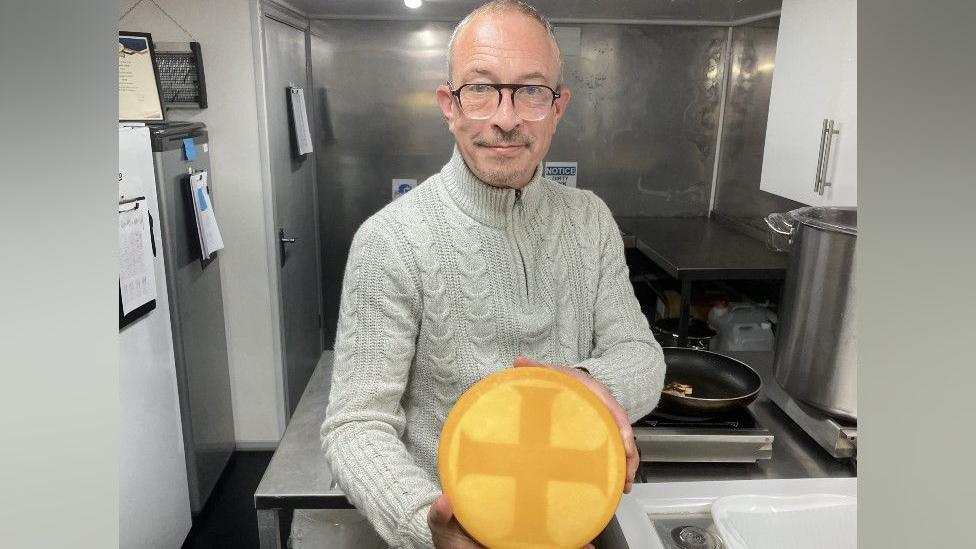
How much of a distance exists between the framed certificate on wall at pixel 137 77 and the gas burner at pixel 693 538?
2161 mm

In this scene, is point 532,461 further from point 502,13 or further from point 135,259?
point 135,259

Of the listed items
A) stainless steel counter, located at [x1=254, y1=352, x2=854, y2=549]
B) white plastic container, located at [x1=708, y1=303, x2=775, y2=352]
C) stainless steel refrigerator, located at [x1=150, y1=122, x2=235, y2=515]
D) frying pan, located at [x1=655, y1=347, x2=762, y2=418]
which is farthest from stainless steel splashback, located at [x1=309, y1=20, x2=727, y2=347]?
frying pan, located at [x1=655, y1=347, x2=762, y2=418]

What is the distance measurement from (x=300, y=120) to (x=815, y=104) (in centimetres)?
215

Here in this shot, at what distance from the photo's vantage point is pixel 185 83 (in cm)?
235

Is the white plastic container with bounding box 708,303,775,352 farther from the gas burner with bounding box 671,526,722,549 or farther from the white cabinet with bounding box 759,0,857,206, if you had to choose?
the gas burner with bounding box 671,526,722,549

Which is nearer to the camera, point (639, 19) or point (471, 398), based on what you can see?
point (471, 398)

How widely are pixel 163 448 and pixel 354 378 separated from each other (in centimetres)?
145

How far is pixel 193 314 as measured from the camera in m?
2.25

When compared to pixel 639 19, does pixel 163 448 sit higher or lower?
lower

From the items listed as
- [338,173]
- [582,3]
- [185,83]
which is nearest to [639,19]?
[582,3]

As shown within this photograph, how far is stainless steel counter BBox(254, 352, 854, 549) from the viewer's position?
42.3 inches

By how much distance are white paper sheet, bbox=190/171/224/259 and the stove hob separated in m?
1.79

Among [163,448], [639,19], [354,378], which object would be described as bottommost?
[163,448]
